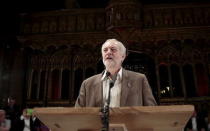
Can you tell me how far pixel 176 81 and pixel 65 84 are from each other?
411 cm

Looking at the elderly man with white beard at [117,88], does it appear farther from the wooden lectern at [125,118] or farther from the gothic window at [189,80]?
the gothic window at [189,80]

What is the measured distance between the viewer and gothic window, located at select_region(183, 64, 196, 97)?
7.76 metres

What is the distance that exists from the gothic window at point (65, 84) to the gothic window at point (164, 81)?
3460mm

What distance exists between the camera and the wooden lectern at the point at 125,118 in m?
1.29

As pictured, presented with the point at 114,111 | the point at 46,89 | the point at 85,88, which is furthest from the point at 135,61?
the point at 114,111

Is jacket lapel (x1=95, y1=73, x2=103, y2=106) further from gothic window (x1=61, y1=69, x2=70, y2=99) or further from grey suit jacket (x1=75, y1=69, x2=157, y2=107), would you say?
gothic window (x1=61, y1=69, x2=70, y2=99)

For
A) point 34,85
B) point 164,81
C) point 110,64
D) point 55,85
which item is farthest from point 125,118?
point 34,85

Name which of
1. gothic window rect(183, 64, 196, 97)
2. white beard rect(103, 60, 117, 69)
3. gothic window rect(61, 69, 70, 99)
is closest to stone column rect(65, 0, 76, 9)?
gothic window rect(61, 69, 70, 99)

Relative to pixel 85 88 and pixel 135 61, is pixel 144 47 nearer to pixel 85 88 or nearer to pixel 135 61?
pixel 135 61

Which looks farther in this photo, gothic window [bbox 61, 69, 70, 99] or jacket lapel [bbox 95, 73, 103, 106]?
gothic window [bbox 61, 69, 70, 99]

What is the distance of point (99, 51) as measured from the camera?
8383 mm

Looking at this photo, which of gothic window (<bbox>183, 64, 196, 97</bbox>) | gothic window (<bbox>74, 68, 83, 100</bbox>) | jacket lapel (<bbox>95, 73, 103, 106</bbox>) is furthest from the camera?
gothic window (<bbox>74, 68, 83, 100</bbox>)

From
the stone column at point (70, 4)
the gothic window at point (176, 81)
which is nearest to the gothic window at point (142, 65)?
the gothic window at point (176, 81)

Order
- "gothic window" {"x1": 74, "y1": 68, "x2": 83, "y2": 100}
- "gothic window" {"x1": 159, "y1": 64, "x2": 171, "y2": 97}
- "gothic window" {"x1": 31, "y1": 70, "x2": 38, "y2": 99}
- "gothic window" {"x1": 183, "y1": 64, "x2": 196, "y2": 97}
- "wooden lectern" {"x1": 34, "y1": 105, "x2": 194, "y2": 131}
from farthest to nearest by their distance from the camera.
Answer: "gothic window" {"x1": 31, "y1": 70, "x2": 38, "y2": 99}, "gothic window" {"x1": 74, "y1": 68, "x2": 83, "y2": 100}, "gothic window" {"x1": 159, "y1": 64, "x2": 171, "y2": 97}, "gothic window" {"x1": 183, "y1": 64, "x2": 196, "y2": 97}, "wooden lectern" {"x1": 34, "y1": 105, "x2": 194, "y2": 131}
